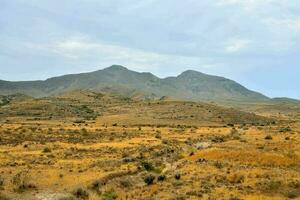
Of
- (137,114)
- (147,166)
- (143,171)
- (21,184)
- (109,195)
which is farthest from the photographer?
(137,114)

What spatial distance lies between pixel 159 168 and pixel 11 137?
1535 inches

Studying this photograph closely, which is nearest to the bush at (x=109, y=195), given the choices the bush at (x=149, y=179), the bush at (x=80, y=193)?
the bush at (x=80, y=193)

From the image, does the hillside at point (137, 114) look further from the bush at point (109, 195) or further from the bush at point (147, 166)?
the bush at point (109, 195)

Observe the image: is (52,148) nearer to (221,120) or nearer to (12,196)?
(12,196)

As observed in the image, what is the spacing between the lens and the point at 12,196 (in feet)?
107

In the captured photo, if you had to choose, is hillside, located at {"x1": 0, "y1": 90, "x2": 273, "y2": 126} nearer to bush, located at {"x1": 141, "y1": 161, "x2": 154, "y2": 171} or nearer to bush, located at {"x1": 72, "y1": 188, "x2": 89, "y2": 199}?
bush, located at {"x1": 141, "y1": 161, "x2": 154, "y2": 171}

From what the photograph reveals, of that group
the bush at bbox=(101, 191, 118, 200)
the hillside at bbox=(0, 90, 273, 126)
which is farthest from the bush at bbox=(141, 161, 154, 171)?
the hillside at bbox=(0, 90, 273, 126)

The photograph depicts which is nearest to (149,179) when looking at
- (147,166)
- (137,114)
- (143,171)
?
(143,171)

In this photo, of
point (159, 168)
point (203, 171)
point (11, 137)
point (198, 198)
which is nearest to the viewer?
point (198, 198)

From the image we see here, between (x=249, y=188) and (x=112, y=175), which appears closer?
(x=249, y=188)

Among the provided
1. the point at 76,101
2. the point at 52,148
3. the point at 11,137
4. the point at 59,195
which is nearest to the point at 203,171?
the point at 59,195

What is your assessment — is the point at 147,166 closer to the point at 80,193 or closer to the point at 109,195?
the point at 80,193

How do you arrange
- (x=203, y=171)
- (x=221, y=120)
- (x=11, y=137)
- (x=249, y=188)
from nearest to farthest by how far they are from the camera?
(x=249, y=188) < (x=203, y=171) < (x=11, y=137) < (x=221, y=120)

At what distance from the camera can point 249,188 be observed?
103 feet
